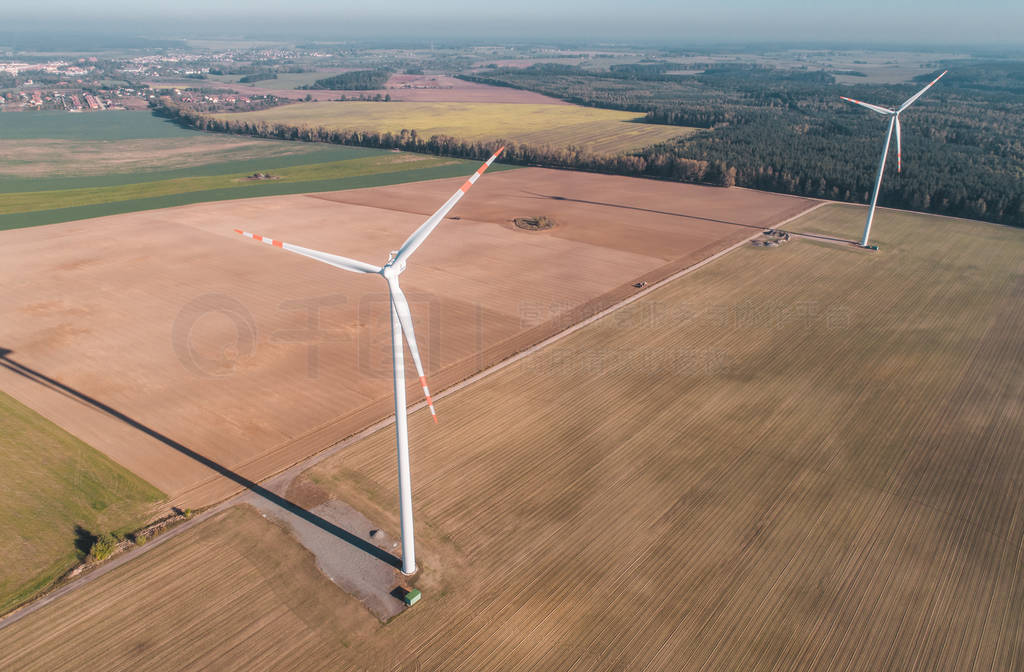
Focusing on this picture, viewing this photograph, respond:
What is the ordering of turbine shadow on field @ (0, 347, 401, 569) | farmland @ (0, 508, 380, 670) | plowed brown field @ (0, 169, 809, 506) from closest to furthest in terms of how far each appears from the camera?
farmland @ (0, 508, 380, 670), turbine shadow on field @ (0, 347, 401, 569), plowed brown field @ (0, 169, 809, 506)

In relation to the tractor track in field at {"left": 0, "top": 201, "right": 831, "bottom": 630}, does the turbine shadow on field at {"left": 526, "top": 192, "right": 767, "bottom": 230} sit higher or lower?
higher

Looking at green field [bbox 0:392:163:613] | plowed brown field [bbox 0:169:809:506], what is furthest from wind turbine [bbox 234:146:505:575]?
green field [bbox 0:392:163:613]

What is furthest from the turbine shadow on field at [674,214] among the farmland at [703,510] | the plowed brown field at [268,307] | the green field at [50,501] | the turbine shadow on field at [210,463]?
the green field at [50,501]

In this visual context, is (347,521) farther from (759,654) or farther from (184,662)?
(759,654)

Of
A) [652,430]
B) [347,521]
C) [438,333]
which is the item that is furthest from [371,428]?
[652,430]

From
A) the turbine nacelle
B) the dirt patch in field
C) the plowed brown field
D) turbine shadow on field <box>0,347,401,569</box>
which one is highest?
the turbine nacelle

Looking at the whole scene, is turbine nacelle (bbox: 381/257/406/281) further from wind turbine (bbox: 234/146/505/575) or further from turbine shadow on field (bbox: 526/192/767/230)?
turbine shadow on field (bbox: 526/192/767/230)

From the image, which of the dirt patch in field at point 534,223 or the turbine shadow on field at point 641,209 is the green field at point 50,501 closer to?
the dirt patch in field at point 534,223
